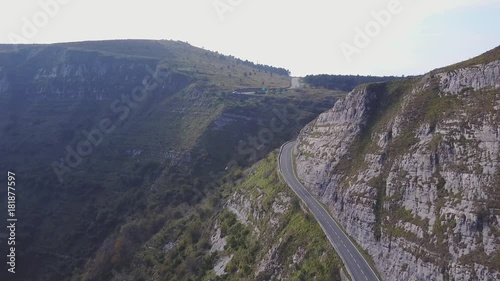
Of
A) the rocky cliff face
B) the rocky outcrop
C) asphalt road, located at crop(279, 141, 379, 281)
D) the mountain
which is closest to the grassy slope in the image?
asphalt road, located at crop(279, 141, 379, 281)

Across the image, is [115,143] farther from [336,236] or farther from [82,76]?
[336,236]

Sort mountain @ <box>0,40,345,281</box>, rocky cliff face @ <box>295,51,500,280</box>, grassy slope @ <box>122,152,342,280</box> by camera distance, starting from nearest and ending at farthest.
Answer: rocky cliff face @ <box>295,51,500,280</box> < grassy slope @ <box>122,152,342,280</box> < mountain @ <box>0,40,345,281</box>

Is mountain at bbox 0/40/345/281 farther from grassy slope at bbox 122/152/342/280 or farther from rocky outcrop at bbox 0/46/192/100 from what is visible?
grassy slope at bbox 122/152/342/280

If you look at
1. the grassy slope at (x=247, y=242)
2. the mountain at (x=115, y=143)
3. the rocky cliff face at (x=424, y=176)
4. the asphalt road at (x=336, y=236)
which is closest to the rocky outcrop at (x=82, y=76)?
the mountain at (x=115, y=143)

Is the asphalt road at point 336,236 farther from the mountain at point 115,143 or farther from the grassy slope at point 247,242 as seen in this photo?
the mountain at point 115,143

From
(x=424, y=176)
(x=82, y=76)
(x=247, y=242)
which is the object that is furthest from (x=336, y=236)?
(x=82, y=76)

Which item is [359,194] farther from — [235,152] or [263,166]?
[235,152]

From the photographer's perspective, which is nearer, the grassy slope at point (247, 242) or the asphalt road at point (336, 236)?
the asphalt road at point (336, 236)
